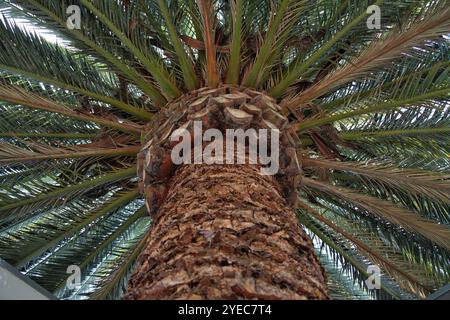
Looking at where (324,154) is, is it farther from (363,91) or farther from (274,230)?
(274,230)

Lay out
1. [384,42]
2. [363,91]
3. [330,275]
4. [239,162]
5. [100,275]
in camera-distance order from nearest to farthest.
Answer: [239,162] → [384,42] → [363,91] → [100,275] → [330,275]

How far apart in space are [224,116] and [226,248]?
5.91 feet

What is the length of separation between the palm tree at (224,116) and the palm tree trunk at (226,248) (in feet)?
2.50

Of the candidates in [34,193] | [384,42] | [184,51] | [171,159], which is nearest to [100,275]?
[34,193]

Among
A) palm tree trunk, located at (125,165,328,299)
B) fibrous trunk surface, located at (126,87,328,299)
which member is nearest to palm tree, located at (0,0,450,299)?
fibrous trunk surface, located at (126,87,328,299)

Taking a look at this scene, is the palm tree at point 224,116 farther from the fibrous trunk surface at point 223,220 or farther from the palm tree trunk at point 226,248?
the palm tree trunk at point 226,248

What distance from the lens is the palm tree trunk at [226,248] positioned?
6.89ft

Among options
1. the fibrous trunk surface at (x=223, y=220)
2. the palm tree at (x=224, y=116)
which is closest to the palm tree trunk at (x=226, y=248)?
the fibrous trunk surface at (x=223, y=220)

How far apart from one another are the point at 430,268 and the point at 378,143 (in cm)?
123

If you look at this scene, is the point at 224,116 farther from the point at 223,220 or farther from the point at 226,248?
the point at 226,248

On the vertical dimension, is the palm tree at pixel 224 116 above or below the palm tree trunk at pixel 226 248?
above

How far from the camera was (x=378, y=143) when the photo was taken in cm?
514

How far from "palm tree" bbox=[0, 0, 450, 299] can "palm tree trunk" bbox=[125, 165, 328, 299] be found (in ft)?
2.50

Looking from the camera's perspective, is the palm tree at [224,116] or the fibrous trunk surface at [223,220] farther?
the palm tree at [224,116]
